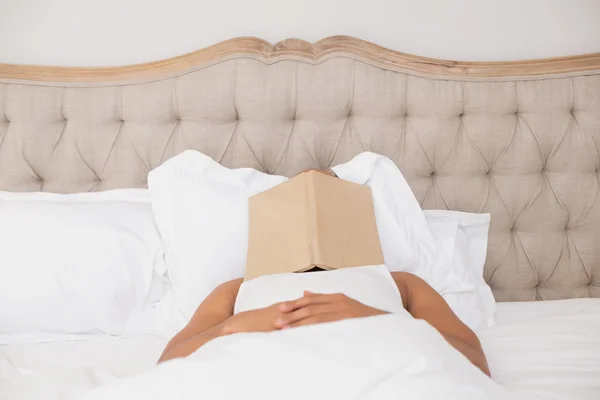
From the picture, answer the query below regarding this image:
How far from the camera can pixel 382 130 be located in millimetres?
1791

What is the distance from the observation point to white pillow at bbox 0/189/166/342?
1.49 m

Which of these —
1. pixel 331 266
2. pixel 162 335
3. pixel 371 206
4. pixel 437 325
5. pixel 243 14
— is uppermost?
pixel 243 14

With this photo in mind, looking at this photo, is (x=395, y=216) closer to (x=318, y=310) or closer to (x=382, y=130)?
(x=382, y=130)

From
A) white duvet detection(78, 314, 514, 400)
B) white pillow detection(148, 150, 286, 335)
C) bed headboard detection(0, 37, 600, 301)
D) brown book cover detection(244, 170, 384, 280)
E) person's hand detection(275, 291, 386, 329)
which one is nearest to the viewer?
white duvet detection(78, 314, 514, 400)

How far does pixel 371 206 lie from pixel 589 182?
2.46 ft

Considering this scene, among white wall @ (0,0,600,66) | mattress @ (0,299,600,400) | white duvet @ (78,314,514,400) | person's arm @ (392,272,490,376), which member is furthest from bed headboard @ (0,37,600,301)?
white duvet @ (78,314,514,400)

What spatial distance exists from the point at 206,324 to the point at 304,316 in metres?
0.29

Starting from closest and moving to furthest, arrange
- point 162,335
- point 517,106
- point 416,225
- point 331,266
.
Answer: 1. point 331,266
2. point 162,335
3. point 416,225
4. point 517,106

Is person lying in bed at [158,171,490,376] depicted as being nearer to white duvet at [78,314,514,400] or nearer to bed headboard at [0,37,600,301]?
white duvet at [78,314,514,400]

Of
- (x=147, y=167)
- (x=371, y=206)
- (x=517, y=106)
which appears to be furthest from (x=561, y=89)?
(x=147, y=167)

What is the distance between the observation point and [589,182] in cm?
177

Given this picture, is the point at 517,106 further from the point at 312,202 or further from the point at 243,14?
the point at 243,14

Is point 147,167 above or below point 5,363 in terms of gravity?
above

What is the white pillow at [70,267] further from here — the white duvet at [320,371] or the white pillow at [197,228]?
the white duvet at [320,371]
